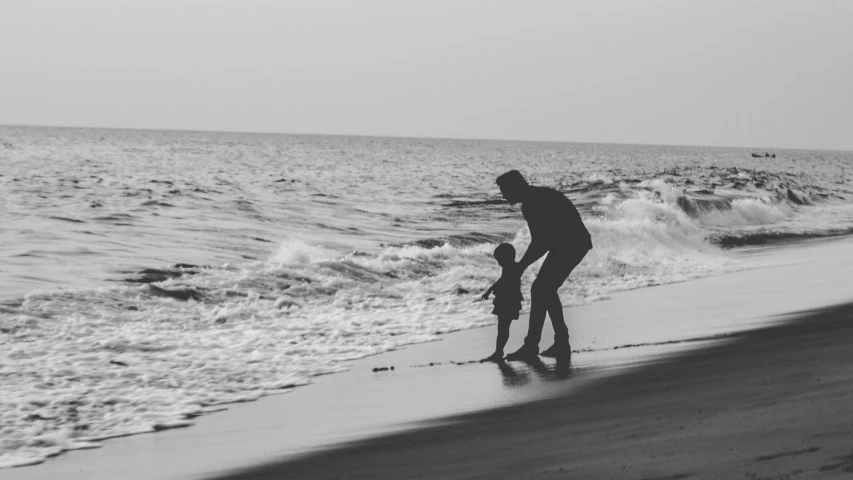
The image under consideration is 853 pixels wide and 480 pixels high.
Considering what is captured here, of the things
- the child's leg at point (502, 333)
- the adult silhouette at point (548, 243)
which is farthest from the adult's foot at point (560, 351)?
the child's leg at point (502, 333)

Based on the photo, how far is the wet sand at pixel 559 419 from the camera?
3777 mm

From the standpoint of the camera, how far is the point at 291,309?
33.6 feet

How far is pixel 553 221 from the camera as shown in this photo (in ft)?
21.6

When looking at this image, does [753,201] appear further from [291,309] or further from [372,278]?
[291,309]

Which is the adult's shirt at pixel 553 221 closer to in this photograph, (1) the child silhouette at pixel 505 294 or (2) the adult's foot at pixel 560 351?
(1) the child silhouette at pixel 505 294

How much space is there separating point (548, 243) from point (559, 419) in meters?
2.13

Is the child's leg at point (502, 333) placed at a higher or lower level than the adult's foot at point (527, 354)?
higher

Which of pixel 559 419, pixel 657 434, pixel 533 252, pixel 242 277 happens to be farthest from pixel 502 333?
pixel 242 277

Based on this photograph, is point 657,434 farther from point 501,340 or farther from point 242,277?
point 242,277

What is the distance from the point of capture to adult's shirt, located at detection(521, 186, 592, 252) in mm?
6551

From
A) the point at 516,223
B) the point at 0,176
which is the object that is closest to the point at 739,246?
the point at 516,223

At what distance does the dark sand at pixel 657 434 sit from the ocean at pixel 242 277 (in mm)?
1920

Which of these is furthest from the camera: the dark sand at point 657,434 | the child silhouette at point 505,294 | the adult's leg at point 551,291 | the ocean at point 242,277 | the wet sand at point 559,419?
the child silhouette at point 505,294

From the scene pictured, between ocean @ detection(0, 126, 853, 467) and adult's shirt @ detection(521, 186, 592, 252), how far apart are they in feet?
6.85
